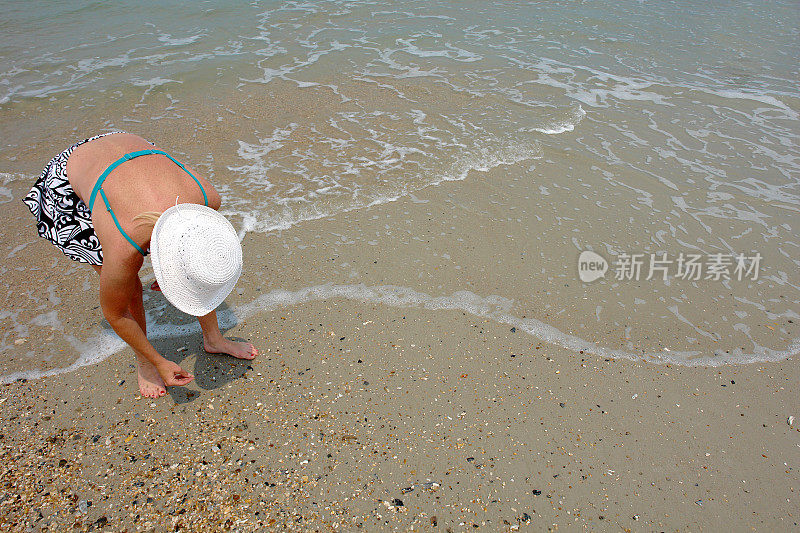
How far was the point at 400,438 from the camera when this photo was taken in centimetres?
254

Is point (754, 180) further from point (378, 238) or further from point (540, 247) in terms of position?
point (378, 238)

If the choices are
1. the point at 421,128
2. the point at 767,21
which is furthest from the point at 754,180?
the point at 767,21

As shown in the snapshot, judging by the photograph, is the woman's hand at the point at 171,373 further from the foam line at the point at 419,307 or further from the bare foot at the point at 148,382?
the foam line at the point at 419,307

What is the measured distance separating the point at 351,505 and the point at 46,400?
6.15ft

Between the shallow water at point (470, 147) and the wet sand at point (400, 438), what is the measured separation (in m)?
0.32

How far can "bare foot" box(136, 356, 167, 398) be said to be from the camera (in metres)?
2.72

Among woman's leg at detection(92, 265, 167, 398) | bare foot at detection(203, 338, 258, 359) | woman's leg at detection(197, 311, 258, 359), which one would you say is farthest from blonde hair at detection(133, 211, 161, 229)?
bare foot at detection(203, 338, 258, 359)

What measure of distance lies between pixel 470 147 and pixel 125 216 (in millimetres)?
4166

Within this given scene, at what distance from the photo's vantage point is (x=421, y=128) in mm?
6059

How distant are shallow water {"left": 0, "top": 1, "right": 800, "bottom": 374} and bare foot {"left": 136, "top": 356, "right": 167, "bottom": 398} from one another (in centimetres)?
51

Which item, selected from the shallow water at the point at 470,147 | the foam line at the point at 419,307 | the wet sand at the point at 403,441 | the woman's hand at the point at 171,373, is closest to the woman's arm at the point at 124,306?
the woman's hand at the point at 171,373

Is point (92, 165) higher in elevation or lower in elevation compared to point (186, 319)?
higher

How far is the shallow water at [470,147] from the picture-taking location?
349 centimetres

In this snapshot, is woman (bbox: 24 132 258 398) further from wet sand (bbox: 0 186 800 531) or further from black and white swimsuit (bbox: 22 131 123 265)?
wet sand (bbox: 0 186 800 531)
